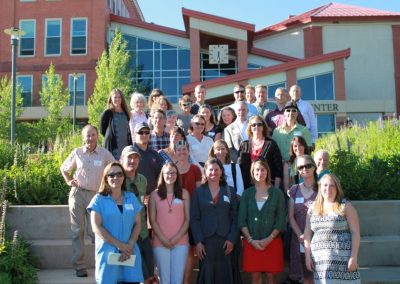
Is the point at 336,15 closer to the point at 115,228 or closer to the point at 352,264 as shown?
the point at 352,264

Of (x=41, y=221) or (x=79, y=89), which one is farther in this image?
(x=79, y=89)

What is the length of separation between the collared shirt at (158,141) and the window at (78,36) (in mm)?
29099

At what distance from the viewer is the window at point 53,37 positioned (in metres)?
34.8

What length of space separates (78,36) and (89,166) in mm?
30371

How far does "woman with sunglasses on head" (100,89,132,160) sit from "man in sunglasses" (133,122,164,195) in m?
1.08

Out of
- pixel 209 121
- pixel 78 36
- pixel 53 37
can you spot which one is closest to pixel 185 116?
pixel 209 121

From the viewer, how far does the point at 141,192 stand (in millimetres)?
5793

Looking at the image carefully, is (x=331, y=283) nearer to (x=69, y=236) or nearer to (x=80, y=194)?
(x=80, y=194)

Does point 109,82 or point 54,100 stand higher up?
point 109,82

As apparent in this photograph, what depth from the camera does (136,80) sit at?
3328 centimetres

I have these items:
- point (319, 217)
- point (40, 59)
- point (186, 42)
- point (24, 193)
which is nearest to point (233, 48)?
point (186, 42)

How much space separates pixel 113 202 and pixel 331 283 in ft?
8.33

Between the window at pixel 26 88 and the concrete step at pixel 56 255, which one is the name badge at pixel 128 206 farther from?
the window at pixel 26 88

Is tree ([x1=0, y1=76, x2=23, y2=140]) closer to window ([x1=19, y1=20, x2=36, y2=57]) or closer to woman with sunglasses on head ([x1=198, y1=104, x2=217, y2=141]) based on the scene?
window ([x1=19, y1=20, x2=36, y2=57])
